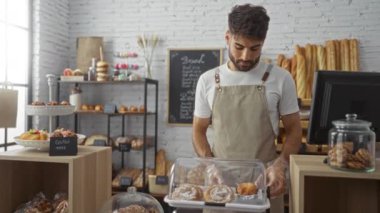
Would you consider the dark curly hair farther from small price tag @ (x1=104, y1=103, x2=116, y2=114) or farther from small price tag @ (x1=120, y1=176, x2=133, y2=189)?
small price tag @ (x1=120, y1=176, x2=133, y2=189)

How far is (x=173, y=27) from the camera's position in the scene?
3990 mm

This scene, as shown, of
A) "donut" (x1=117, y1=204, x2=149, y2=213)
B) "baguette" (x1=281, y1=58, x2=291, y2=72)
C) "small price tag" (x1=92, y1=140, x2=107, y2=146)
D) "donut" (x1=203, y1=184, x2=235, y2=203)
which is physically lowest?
"donut" (x1=117, y1=204, x2=149, y2=213)

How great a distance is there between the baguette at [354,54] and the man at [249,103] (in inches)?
82.8

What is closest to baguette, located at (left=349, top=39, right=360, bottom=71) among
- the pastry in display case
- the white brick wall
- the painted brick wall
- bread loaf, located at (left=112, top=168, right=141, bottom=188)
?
the white brick wall

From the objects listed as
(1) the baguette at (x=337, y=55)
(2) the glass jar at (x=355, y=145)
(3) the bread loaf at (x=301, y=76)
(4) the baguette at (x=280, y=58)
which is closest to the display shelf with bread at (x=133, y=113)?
(4) the baguette at (x=280, y=58)

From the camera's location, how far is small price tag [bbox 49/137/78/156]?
1.38 m

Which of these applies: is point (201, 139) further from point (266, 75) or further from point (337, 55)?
point (337, 55)

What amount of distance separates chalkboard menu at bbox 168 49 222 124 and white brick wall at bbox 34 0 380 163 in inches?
3.3

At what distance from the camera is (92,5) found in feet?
13.7

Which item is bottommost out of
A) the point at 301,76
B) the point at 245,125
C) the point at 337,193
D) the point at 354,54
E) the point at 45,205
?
the point at 45,205

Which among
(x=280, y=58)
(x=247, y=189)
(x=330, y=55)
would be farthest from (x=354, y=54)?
(x=247, y=189)

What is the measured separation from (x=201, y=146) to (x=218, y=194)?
666 millimetres

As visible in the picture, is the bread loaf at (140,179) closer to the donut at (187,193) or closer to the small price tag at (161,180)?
the small price tag at (161,180)

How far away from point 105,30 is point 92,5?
0.34 metres
